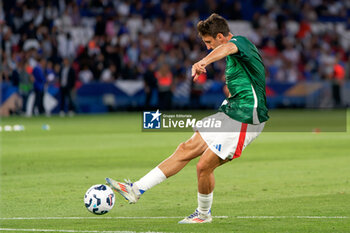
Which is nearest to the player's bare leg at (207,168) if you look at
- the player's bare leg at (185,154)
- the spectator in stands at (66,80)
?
the player's bare leg at (185,154)

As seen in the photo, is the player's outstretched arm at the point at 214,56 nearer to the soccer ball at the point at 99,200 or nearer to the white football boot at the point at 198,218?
the white football boot at the point at 198,218

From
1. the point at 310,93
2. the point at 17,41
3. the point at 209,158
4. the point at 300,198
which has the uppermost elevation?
the point at 209,158

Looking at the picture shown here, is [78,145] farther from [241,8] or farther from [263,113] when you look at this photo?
[241,8]

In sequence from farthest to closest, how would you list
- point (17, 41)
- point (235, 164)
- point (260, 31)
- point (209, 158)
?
1. point (260, 31)
2. point (17, 41)
3. point (235, 164)
4. point (209, 158)

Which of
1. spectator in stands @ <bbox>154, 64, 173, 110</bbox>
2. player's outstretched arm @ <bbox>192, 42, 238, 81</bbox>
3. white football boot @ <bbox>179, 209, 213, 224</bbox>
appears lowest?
spectator in stands @ <bbox>154, 64, 173, 110</bbox>

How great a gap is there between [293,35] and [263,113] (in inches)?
1259

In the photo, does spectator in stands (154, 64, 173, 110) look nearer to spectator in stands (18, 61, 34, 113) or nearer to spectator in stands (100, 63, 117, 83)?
spectator in stands (100, 63, 117, 83)

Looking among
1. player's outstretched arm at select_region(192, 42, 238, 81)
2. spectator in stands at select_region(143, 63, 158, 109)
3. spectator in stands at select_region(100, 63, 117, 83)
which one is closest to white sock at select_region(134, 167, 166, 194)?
player's outstretched arm at select_region(192, 42, 238, 81)

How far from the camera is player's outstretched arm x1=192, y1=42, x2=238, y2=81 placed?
7473mm

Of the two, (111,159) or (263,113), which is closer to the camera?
(263,113)

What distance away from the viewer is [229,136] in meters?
8.15

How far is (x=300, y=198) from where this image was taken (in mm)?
10219

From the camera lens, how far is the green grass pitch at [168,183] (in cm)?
830

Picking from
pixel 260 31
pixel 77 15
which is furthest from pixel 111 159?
pixel 260 31
